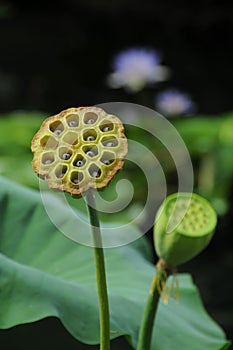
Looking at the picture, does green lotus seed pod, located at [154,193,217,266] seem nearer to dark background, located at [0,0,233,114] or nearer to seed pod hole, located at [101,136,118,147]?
seed pod hole, located at [101,136,118,147]

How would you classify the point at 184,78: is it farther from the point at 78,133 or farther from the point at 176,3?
the point at 78,133

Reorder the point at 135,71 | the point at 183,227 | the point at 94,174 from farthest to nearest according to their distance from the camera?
the point at 135,71, the point at 183,227, the point at 94,174

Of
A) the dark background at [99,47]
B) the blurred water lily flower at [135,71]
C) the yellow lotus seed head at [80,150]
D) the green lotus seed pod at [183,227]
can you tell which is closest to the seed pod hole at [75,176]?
the yellow lotus seed head at [80,150]

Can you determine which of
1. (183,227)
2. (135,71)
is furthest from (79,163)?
(135,71)

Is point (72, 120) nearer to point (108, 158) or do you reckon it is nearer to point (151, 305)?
point (108, 158)

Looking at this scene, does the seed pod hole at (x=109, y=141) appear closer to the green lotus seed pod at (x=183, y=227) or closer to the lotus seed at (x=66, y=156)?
the lotus seed at (x=66, y=156)

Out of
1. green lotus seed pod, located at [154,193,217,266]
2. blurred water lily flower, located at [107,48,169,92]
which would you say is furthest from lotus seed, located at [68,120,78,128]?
blurred water lily flower, located at [107,48,169,92]

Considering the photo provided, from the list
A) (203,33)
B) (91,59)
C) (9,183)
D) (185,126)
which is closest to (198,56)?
(203,33)
